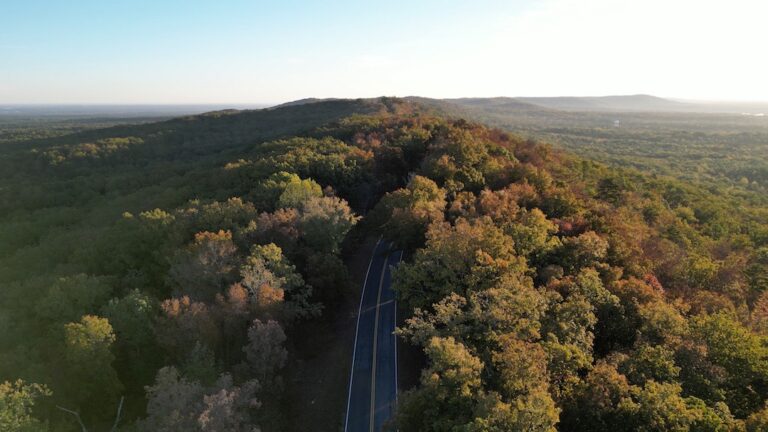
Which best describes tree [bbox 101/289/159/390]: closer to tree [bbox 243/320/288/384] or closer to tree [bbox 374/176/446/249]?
tree [bbox 243/320/288/384]

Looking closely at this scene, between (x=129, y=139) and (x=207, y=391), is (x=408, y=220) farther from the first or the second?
(x=129, y=139)

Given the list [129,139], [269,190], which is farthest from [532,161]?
[129,139]

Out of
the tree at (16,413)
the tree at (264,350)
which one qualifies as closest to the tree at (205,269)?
the tree at (264,350)

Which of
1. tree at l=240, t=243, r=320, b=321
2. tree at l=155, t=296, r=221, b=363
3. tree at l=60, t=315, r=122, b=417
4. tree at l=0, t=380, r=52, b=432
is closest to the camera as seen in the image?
tree at l=0, t=380, r=52, b=432

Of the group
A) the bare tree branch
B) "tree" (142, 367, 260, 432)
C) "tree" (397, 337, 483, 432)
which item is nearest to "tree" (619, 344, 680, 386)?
"tree" (397, 337, 483, 432)

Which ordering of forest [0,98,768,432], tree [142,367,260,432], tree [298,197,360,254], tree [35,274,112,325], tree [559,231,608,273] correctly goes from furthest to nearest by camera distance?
tree [298,197,360,254], tree [559,231,608,273], tree [35,274,112,325], forest [0,98,768,432], tree [142,367,260,432]

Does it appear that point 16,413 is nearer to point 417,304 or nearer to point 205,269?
point 205,269
